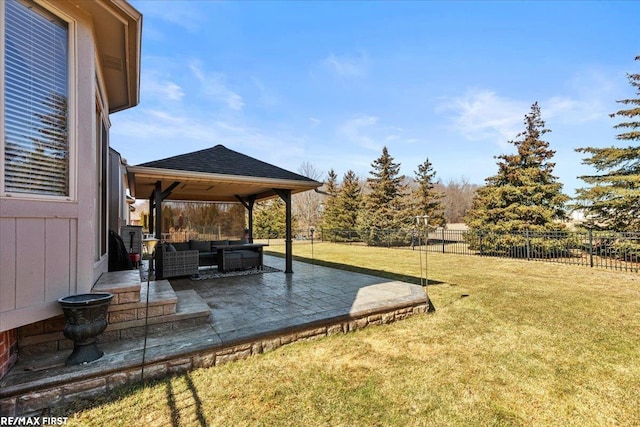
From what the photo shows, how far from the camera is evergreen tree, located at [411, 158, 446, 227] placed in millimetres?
20125

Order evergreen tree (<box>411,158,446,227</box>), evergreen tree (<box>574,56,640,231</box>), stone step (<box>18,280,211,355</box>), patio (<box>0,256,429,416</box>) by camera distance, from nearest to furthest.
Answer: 1. patio (<box>0,256,429,416</box>)
2. stone step (<box>18,280,211,355</box>)
3. evergreen tree (<box>574,56,640,231</box>)
4. evergreen tree (<box>411,158,446,227</box>)

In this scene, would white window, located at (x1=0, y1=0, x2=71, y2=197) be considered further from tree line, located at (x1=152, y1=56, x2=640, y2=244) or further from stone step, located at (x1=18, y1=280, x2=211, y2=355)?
tree line, located at (x1=152, y1=56, x2=640, y2=244)

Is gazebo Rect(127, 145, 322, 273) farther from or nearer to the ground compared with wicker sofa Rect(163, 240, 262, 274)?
farther from the ground

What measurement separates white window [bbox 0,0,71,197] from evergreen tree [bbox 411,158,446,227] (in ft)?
63.5

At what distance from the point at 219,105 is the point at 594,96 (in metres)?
15.9

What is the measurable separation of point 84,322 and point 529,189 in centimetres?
1485

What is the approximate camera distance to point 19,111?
7.84 feet

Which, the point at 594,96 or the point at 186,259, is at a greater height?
the point at 594,96

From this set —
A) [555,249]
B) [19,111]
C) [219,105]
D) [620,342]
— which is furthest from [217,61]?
[555,249]

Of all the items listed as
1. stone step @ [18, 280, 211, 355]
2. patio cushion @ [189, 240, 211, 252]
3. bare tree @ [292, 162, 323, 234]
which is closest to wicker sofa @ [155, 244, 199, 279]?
patio cushion @ [189, 240, 211, 252]

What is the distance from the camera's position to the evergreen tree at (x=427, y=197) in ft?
66.0

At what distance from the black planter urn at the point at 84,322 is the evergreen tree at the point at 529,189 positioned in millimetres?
14131

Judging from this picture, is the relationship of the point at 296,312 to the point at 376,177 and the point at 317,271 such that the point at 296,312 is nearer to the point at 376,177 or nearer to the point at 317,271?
the point at 317,271

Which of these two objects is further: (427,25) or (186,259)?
(427,25)
